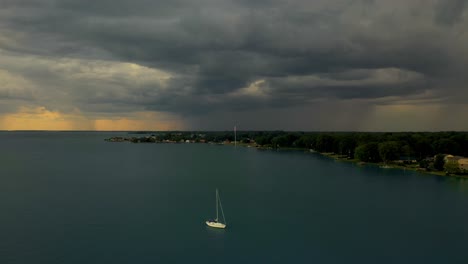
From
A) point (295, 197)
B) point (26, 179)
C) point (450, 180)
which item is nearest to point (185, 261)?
point (295, 197)

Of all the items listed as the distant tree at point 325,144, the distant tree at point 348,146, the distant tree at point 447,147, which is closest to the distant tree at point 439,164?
the distant tree at point 447,147

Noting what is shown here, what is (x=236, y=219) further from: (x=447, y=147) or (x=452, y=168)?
(x=447, y=147)

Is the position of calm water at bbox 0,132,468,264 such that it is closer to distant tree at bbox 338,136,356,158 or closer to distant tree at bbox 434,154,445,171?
distant tree at bbox 434,154,445,171

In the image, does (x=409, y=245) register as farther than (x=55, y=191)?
No

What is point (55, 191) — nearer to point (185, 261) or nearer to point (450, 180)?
point (185, 261)

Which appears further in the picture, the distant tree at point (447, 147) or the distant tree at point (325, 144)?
the distant tree at point (325, 144)

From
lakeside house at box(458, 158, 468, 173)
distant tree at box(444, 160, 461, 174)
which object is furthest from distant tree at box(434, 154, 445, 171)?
lakeside house at box(458, 158, 468, 173)

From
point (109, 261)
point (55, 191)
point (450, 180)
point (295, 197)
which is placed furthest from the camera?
point (450, 180)

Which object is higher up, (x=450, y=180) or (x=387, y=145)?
(x=387, y=145)

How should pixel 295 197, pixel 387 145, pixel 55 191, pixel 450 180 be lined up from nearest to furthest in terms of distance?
pixel 295 197 → pixel 55 191 → pixel 450 180 → pixel 387 145

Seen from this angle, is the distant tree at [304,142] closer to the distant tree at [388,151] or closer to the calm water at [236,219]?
the distant tree at [388,151]
